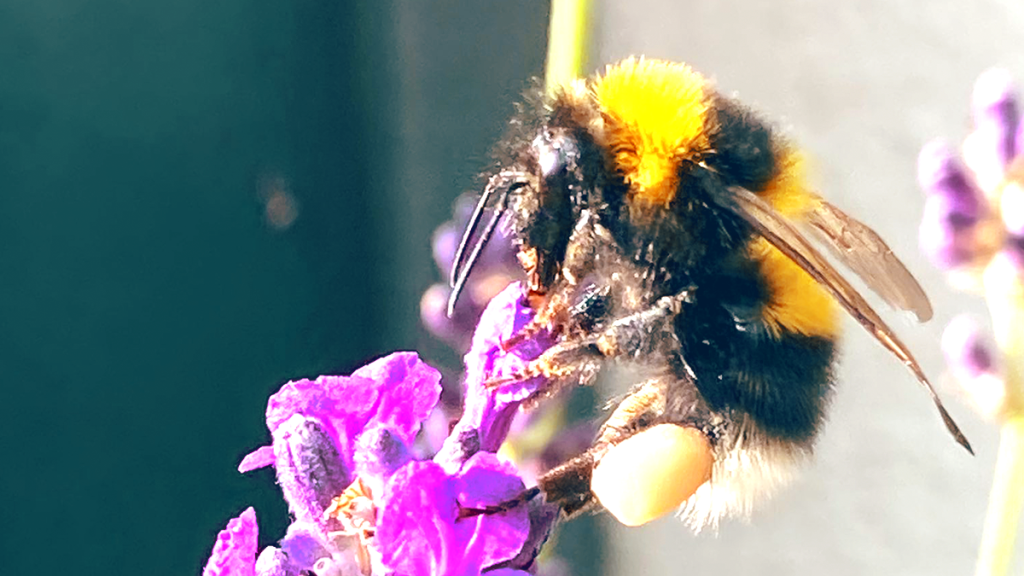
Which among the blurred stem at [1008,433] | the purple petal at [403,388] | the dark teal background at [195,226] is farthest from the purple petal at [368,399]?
the dark teal background at [195,226]

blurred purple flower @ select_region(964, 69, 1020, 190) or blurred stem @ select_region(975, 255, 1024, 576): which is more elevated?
blurred purple flower @ select_region(964, 69, 1020, 190)

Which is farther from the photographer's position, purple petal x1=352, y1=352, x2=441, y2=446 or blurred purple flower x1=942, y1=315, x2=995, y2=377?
blurred purple flower x1=942, y1=315, x2=995, y2=377

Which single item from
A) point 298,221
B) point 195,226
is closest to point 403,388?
point 195,226

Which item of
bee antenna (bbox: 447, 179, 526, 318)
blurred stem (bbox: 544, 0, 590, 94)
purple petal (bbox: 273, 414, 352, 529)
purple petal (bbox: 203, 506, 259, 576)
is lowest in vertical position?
purple petal (bbox: 203, 506, 259, 576)

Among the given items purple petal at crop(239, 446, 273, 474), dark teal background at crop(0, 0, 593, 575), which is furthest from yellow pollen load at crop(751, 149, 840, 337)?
dark teal background at crop(0, 0, 593, 575)

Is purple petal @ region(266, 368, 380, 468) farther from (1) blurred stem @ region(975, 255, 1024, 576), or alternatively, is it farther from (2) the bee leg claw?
(1) blurred stem @ region(975, 255, 1024, 576)

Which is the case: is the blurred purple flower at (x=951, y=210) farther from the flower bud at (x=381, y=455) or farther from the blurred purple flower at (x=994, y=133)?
the flower bud at (x=381, y=455)
